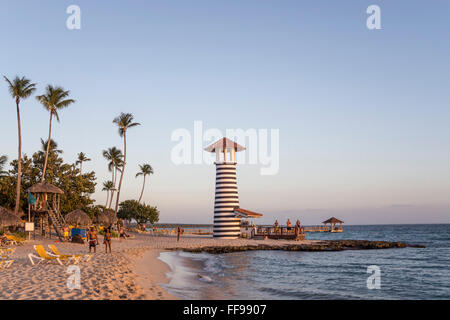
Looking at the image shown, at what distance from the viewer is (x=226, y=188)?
39.3 m

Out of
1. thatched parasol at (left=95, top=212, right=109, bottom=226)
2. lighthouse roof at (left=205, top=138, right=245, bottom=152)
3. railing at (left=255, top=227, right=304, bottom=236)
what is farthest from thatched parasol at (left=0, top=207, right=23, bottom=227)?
railing at (left=255, top=227, right=304, bottom=236)

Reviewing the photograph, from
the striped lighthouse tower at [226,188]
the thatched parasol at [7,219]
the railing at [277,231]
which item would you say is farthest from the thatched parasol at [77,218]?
the railing at [277,231]

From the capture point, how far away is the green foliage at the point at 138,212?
223 ft

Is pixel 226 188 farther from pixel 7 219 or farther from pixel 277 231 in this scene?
pixel 7 219

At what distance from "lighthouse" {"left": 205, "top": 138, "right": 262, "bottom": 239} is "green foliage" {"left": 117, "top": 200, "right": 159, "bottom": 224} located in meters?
30.7

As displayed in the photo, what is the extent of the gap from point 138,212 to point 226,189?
32427 mm

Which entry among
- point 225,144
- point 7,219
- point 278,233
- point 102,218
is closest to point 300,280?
point 7,219

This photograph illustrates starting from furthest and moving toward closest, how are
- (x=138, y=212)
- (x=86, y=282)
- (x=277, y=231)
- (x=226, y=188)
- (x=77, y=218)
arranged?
(x=138, y=212), (x=277, y=231), (x=226, y=188), (x=77, y=218), (x=86, y=282)

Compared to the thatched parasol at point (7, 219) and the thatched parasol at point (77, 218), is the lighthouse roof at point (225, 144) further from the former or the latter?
the thatched parasol at point (7, 219)

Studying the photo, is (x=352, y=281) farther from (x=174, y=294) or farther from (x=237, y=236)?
(x=237, y=236)

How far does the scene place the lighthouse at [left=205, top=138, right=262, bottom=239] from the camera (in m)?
39.1

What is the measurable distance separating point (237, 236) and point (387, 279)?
22935 mm
